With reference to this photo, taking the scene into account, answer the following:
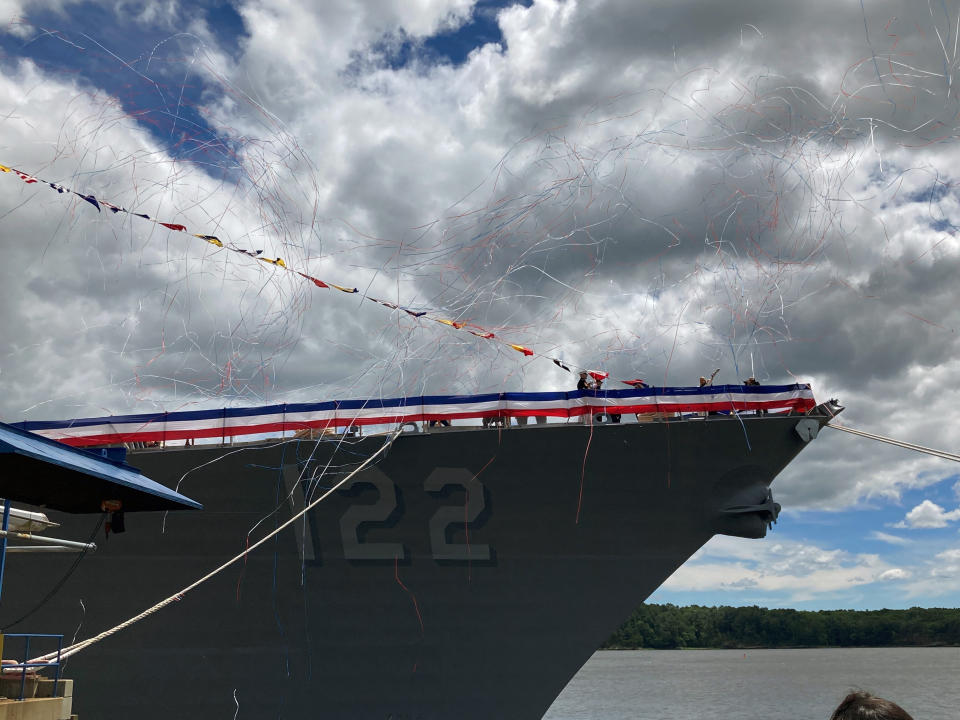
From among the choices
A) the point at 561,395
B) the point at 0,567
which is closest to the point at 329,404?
the point at 561,395

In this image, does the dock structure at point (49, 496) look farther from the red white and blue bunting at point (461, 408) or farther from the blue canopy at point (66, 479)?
the red white and blue bunting at point (461, 408)

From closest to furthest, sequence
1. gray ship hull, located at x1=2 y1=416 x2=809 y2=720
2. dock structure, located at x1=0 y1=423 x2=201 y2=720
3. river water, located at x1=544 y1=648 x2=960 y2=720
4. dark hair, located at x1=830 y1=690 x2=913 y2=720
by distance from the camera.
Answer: dark hair, located at x1=830 y1=690 x2=913 y2=720, dock structure, located at x1=0 y1=423 x2=201 y2=720, gray ship hull, located at x1=2 y1=416 x2=809 y2=720, river water, located at x1=544 y1=648 x2=960 y2=720

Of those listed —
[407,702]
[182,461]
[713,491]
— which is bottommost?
[407,702]

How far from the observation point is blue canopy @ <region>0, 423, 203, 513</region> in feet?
25.4

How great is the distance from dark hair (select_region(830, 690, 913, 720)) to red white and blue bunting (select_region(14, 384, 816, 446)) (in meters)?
10.4

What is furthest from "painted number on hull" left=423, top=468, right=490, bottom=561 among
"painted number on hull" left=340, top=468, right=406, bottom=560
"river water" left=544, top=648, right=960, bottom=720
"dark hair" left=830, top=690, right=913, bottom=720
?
"river water" left=544, top=648, right=960, bottom=720

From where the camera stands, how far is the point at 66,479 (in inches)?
345

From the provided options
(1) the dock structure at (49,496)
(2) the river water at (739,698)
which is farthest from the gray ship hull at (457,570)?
(2) the river water at (739,698)

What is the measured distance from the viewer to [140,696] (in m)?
12.0

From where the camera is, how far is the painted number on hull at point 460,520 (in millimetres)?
11688

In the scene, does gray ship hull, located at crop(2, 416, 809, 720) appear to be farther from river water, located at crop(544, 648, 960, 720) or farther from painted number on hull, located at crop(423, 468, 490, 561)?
river water, located at crop(544, 648, 960, 720)

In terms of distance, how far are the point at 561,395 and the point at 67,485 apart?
6.39 meters

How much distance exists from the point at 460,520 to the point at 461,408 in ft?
5.18

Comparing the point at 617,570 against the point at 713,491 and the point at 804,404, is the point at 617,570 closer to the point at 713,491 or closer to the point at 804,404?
the point at 713,491
